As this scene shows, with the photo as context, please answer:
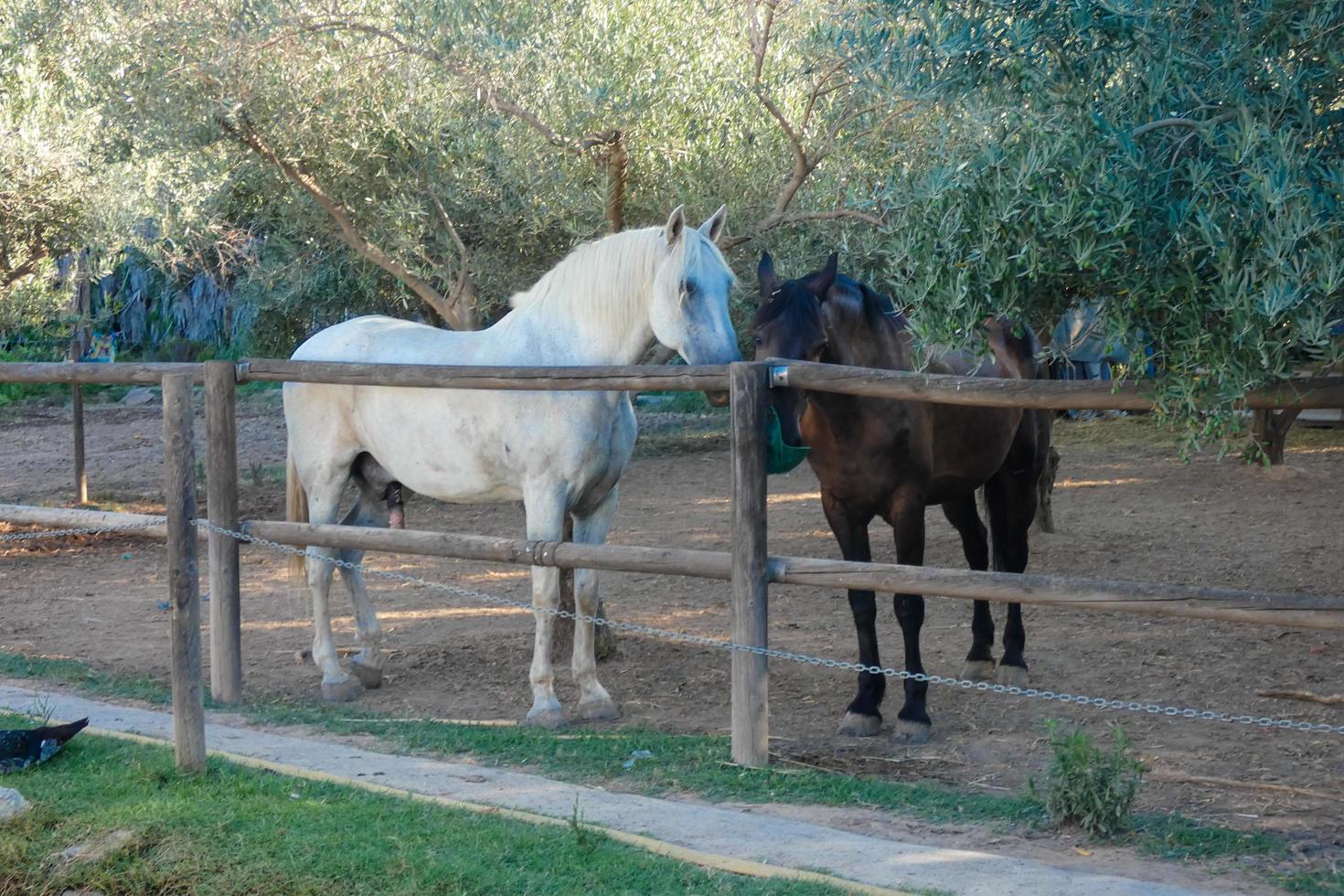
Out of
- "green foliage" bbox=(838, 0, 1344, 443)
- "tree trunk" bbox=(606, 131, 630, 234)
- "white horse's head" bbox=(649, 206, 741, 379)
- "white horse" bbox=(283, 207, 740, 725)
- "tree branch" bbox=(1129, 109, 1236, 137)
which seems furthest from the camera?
"tree trunk" bbox=(606, 131, 630, 234)

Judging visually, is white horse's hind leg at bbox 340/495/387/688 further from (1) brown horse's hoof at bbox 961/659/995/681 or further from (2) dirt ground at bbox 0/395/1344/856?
(1) brown horse's hoof at bbox 961/659/995/681

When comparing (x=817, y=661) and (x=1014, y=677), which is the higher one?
(x=817, y=661)

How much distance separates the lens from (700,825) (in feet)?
13.0

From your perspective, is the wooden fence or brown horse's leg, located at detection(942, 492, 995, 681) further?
brown horse's leg, located at detection(942, 492, 995, 681)

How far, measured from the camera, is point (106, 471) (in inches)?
553

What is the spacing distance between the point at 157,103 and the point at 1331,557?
27.1 ft

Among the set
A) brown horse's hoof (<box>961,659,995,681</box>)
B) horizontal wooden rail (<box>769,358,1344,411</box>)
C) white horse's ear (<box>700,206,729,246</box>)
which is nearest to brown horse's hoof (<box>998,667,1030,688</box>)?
brown horse's hoof (<box>961,659,995,681</box>)

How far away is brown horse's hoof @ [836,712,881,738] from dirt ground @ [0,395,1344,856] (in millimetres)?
55

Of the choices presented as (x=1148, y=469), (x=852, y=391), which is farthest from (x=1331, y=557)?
(x=852, y=391)

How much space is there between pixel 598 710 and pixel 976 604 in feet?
6.16

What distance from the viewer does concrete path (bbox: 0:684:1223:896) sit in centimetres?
343

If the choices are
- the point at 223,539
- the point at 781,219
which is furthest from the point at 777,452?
the point at 223,539

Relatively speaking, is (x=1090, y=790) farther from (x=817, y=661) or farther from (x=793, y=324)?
(x=793, y=324)

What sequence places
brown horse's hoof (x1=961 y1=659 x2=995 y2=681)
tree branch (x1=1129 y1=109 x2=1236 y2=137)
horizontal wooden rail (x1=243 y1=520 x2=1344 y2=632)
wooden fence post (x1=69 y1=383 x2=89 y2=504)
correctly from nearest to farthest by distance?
tree branch (x1=1129 y1=109 x2=1236 y2=137), horizontal wooden rail (x1=243 y1=520 x2=1344 y2=632), brown horse's hoof (x1=961 y1=659 x2=995 y2=681), wooden fence post (x1=69 y1=383 x2=89 y2=504)
